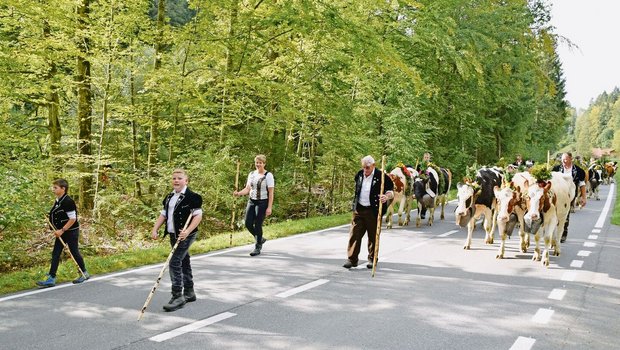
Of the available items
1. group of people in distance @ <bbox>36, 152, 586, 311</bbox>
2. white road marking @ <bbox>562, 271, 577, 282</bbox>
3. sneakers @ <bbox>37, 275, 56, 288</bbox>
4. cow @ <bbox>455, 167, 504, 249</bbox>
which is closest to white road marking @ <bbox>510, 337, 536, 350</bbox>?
white road marking @ <bbox>562, 271, 577, 282</bbox>

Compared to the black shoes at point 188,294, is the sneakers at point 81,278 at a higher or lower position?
lower

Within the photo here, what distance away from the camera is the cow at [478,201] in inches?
447

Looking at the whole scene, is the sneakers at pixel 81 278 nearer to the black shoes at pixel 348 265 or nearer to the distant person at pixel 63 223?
the distant person at pixel 63 223

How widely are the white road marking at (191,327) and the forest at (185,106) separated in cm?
544

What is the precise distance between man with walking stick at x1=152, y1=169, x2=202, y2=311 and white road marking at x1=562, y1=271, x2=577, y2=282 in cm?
645

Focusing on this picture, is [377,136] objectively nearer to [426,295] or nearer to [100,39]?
[100,39]

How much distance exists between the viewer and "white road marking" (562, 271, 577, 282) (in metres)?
8.75

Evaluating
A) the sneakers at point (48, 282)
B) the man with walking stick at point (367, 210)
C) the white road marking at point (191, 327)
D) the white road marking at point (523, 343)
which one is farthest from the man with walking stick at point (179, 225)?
the white road marking at point (523, 343)

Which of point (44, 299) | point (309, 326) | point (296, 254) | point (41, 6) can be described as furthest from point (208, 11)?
point (309, 326)

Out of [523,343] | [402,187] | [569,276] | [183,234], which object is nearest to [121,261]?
[183,234]

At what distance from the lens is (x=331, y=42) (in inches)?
650

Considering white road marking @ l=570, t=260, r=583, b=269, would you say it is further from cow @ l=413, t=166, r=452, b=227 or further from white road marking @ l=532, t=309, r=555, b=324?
cow @ l=413, t=166, r=452, b=227

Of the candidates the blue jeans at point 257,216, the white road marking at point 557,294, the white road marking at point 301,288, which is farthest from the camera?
the blue jeans at point 257,216

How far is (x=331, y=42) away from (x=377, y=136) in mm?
5928
